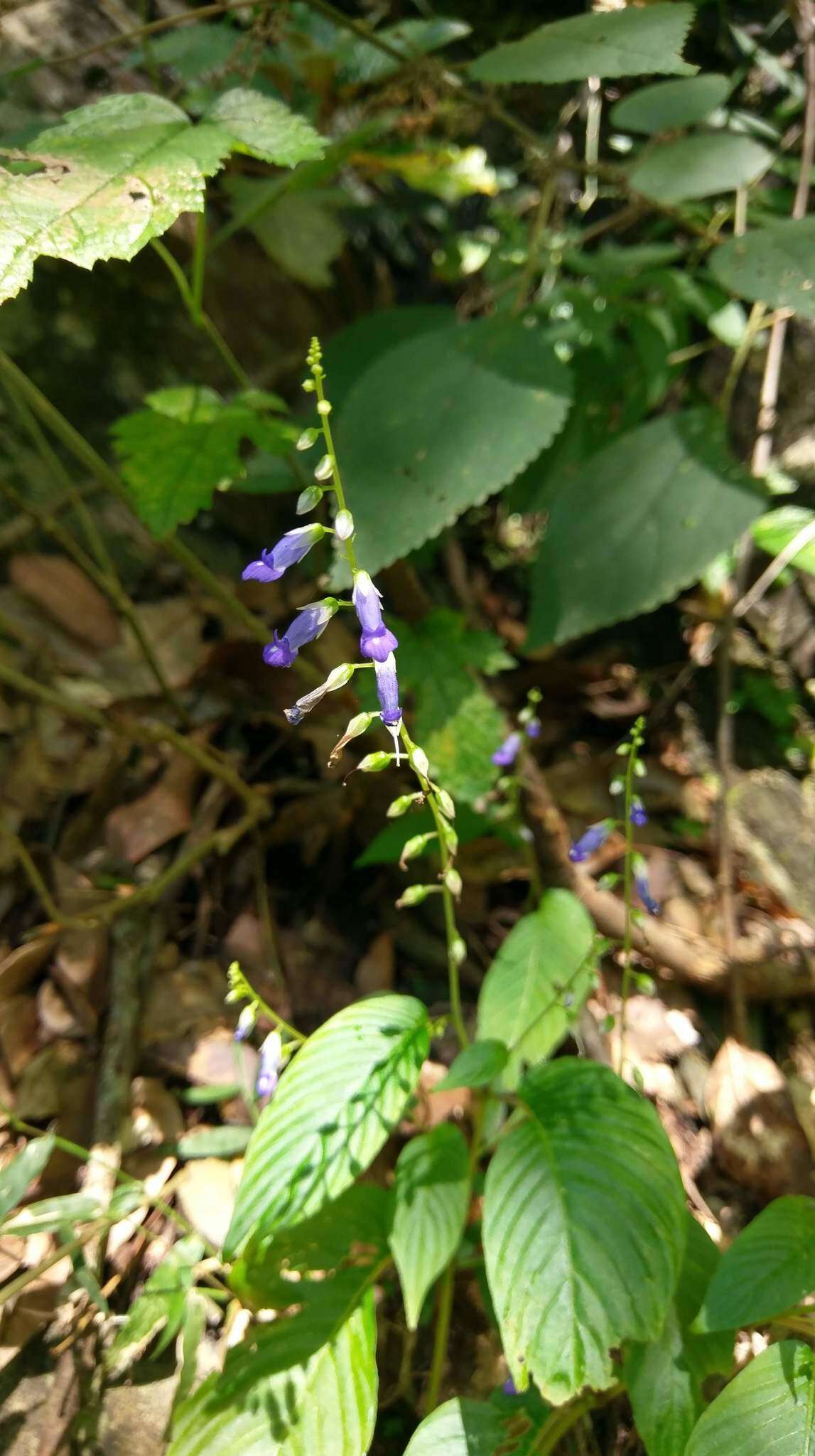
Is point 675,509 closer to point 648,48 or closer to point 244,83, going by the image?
point 648,48

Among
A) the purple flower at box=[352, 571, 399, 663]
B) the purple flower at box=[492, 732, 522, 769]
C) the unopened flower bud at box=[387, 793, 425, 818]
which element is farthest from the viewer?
the purple flower at box=[492, 732, 522, 769]

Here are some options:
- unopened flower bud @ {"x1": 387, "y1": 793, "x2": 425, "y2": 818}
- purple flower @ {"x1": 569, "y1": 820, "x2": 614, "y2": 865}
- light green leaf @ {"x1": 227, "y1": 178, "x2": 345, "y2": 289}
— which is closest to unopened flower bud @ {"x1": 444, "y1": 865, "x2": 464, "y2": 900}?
unopened flower bud @ {"x1": 387, "y1": 793, "x2": 425, "y2": 818}

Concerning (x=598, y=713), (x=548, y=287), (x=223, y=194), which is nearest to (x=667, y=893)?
(x=598, y=713)

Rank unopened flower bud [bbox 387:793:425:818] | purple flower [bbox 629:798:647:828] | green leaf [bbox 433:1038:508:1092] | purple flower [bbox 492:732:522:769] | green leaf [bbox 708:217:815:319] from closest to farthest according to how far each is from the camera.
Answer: unopened flower bud [bbox 387:793:425:818], green leaf [bbox 433:1038:508:1092], purple flower [bbox 629:798:647:828], green leaf [bbox 708:217:815:319], purple flower [bbox 492:732:522:769]

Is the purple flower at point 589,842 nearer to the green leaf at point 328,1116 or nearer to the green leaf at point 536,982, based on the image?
the green leaf at point 536,982

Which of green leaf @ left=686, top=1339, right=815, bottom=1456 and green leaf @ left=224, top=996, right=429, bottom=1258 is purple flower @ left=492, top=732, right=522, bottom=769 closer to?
green leaf @ left=224, top=996, right=429, bottom=1258

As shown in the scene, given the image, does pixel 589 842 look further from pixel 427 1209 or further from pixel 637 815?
pixel 427 1209

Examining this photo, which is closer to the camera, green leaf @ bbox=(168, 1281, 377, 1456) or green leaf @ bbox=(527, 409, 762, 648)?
green leaf @ bbox=(168, 1281, 377, 1456)

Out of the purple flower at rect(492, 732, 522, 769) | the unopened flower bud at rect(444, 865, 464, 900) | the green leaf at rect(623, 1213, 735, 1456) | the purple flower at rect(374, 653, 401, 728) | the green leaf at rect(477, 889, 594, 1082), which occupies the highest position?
the purple flower at rect(374, 653, 401, 728)

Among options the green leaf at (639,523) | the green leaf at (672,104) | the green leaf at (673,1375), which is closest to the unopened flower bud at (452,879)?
the green leaf at (673,1375)
